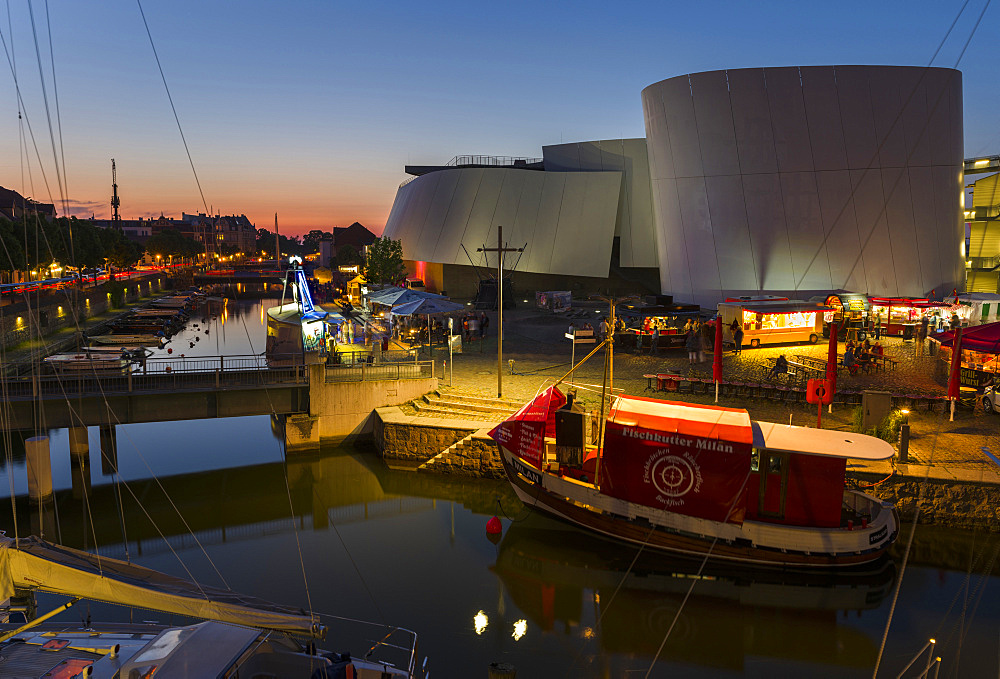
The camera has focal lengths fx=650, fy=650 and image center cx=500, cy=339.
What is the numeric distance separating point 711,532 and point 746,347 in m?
19.8

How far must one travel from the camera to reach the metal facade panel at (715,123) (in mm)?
42312

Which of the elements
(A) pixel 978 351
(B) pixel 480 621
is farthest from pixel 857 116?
(B) pixel 480 621

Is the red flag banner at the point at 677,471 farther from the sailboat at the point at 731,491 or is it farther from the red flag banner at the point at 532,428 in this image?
the red flag banner at the point at 532,428

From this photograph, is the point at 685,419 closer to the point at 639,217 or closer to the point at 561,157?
the point at 639,217

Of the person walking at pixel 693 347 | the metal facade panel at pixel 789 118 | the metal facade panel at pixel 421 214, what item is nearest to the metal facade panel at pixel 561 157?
the metal facade panel at pixel 421 214

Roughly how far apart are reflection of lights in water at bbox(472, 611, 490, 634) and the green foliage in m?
11.9

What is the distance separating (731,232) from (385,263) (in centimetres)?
3256

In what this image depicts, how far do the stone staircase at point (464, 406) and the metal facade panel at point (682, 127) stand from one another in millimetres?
29452

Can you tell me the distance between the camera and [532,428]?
1644 centimetres

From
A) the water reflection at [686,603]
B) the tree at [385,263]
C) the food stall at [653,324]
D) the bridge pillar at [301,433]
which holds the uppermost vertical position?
the tree at [385,263]

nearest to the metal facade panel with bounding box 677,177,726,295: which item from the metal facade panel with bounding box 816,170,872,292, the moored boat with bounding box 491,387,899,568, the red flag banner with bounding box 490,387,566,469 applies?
the metal facade panel with bounding box 816,170,872,292

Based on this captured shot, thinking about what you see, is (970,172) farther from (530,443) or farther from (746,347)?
(530,443)

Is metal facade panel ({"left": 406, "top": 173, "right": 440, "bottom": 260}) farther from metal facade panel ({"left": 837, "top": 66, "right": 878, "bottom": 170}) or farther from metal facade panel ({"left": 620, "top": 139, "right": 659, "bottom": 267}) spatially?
metal facade panel ({"left": 837, "top": 66, "right": 878, "bottom": 170})

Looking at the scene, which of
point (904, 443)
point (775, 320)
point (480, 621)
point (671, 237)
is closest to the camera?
point (480, 621)
